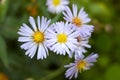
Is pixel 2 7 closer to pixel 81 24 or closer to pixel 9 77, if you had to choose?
pixel 81 24

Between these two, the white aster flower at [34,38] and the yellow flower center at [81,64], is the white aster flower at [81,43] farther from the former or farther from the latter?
the white aster flower at [34,38]

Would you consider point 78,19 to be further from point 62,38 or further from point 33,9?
point 33,9

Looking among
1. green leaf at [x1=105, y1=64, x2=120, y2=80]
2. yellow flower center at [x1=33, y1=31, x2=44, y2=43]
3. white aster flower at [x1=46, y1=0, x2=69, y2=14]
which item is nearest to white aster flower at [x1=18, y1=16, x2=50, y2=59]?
yellow flower center at [x1=33, y1=31, x2=44, y2=43]

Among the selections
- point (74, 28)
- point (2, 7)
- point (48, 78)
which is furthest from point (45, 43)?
point (48, 78)

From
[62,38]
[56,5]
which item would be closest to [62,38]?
[62,38]

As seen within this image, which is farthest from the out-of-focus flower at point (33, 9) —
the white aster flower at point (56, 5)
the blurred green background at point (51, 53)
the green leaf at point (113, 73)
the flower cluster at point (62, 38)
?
the green leaf at point (113, 73)

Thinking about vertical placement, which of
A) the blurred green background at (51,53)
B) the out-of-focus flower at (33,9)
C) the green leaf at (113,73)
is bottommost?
the green leaf at (113,73)
